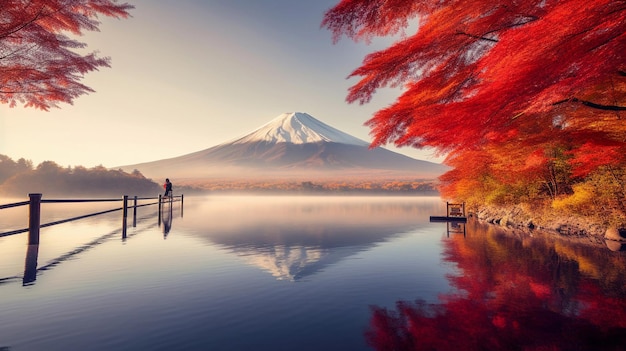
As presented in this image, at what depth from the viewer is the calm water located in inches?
166

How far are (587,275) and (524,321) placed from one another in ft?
14.0

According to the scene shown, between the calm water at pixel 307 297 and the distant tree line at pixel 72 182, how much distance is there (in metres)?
67.5

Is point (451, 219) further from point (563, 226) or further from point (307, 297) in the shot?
point (307, 297)

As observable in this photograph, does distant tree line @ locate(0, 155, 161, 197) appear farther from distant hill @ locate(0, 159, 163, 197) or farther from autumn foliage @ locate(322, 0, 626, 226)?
autumn foliage @ locate(322, 0, 626, 226)

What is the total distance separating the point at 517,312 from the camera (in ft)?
16.7

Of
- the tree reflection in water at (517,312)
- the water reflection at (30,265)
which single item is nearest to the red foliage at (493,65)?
the tree reflection in water at (517,312)

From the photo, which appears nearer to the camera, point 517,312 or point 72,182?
point 517,312

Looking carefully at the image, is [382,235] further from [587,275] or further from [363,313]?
[363,313]

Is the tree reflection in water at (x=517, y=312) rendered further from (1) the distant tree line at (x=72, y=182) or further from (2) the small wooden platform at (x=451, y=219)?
(1) the distant tree line at (x=72, y=182)

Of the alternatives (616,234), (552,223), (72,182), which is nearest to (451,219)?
(552,223)

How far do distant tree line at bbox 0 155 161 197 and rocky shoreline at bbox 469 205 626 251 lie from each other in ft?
221

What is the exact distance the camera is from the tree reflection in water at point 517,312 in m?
4.11

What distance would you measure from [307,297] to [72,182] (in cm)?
8214

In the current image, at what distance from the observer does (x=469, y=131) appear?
719 centimetres
